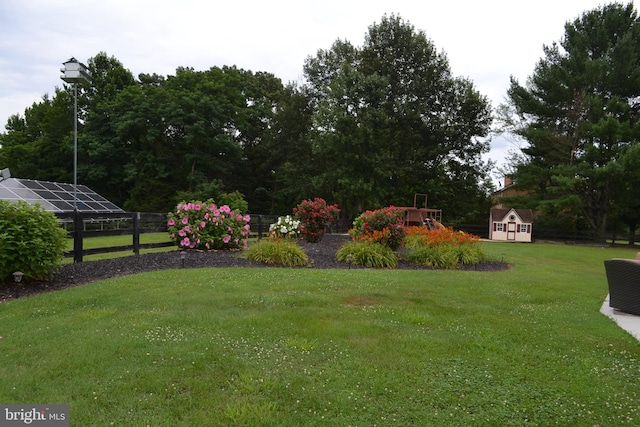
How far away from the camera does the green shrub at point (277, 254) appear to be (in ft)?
29.1

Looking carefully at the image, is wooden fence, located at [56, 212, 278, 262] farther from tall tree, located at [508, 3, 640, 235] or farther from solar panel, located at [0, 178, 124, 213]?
tall tree, located at [508, 3, 640, 235]

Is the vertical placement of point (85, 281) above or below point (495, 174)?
below

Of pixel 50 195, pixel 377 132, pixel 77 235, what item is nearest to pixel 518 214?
pixel 377 132

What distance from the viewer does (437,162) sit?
27.5 meters

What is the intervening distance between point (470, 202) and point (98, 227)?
24.1m

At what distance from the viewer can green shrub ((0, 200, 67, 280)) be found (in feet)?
18.3

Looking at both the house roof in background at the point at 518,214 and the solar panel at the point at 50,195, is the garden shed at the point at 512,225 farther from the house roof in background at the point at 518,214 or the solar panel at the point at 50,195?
the solar panel at the point at 50,195

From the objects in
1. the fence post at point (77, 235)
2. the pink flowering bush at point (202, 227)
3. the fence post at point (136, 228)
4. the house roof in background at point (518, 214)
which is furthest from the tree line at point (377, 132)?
the fence post at point (77, 235)

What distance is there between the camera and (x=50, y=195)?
19.6 metres

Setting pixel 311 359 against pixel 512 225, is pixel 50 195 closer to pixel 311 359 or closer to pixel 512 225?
pixel 311 359

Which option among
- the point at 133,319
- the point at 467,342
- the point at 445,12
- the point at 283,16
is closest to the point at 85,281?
the point at 133,319

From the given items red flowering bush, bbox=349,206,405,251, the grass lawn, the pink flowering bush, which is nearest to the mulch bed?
the pink flowering bush

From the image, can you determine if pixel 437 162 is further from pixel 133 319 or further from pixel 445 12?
pixel 133 319

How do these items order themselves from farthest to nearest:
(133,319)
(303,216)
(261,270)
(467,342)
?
1. (303,216)
2. (261,270)
3. (133,319)
4. (467,342)
